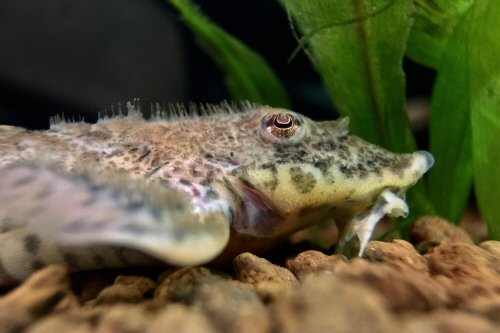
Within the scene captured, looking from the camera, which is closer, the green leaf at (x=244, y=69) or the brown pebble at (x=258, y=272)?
the brown pebble at (x=258, y=272)

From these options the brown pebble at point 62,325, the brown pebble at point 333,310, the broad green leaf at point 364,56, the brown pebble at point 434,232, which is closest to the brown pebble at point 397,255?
the brown pebble at point 333,310

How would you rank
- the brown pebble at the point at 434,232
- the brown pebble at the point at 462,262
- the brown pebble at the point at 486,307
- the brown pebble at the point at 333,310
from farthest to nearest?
the brown pebble at the point at 434,232 < the brown pebble at the point at 462,262 < the brown pebble at the point at 486,307 < the brown pebble at the point at 333,310

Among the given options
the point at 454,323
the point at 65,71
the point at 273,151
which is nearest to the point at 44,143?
the point at 273,151

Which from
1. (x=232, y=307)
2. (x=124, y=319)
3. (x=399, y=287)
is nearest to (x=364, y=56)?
(x=399, y=287)

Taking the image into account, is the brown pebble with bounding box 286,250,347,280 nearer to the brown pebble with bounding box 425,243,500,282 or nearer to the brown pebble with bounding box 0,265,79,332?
the brown pebble with bounding box 425,243,500,282

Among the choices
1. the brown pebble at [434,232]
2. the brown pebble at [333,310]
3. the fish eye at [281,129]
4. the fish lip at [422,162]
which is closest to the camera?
the brown pebble at [333,310]

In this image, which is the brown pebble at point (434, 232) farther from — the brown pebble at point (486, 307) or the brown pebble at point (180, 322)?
the brown pebble at point (180, 322)
